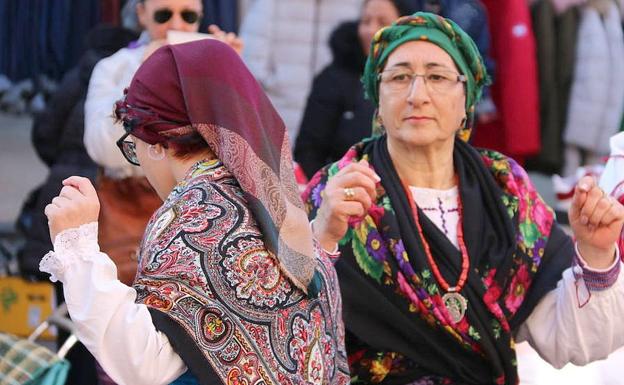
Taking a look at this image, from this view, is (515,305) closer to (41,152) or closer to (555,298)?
(555,298)

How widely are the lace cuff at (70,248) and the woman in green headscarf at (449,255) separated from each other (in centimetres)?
89

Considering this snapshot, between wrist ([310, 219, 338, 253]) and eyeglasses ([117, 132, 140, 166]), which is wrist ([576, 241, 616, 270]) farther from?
eyeglasses ([117, 132, 140, 166])

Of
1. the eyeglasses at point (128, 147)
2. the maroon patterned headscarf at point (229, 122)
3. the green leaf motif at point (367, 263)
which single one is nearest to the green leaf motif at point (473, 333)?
the green leaf motif at point (367, 263)

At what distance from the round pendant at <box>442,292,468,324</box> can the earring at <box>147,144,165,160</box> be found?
105 cm

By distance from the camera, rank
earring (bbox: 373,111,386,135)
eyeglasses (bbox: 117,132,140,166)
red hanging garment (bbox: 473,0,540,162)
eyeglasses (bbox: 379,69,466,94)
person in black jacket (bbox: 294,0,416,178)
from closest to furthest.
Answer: eyeglasses (bbox: 117,132,140,166) < eyeglasses (bbox: 379,69,466,94) < earring (bbox: 373,111,386,135) < person in black jacket (bbox: 294,0,416,178) < red hanging garment (bbox: 473,0,540,162)

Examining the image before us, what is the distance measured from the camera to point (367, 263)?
374 cm

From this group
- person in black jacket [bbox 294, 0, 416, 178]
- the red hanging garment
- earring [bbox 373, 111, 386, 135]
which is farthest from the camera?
the red hanging garment

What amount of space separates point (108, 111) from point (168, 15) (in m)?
0.60

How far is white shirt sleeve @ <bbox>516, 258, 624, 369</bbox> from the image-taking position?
368 centimetres

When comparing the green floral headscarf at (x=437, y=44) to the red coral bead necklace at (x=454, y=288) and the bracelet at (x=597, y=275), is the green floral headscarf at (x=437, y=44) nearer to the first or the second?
the red coral bead necklace at (x=454, y=288)

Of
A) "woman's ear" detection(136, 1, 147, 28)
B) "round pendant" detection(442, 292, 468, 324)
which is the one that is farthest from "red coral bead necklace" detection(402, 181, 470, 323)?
"woman's ear" detection(136, 1, 147, 28)

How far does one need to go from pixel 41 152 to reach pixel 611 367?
2.69 m

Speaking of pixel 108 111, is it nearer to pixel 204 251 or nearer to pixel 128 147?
pixel 128 147

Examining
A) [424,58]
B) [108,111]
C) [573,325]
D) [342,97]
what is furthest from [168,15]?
[573,325]
